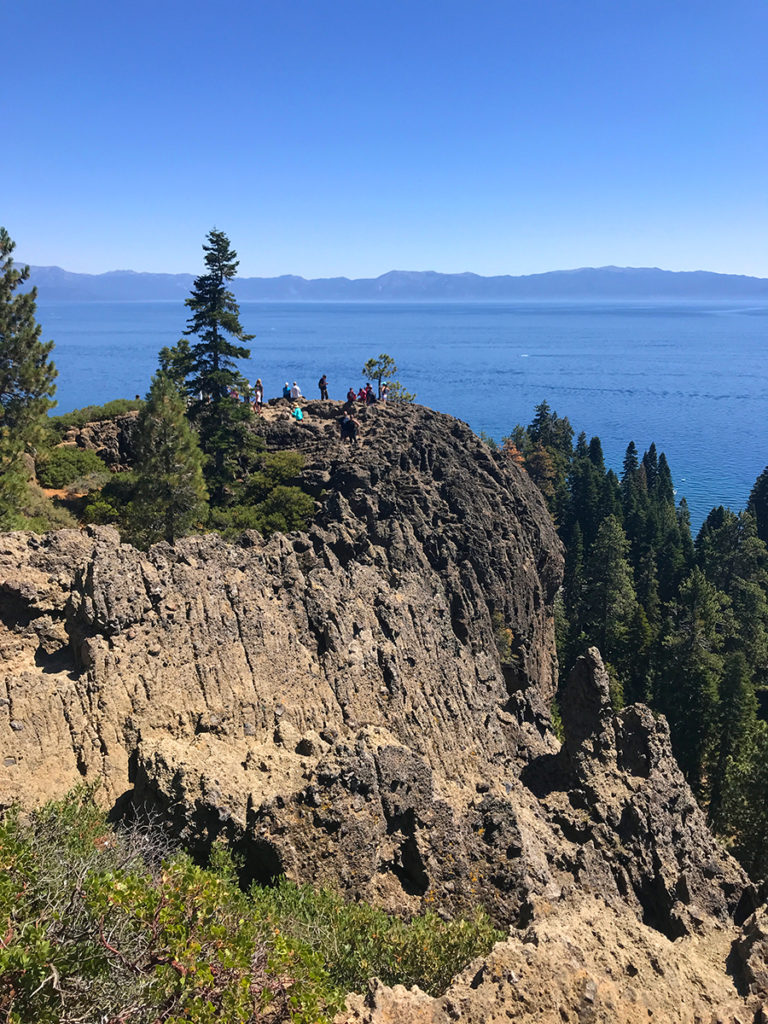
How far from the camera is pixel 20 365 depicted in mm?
32500

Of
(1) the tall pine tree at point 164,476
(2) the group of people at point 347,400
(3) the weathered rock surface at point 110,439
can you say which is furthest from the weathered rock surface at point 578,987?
(3) the weathered rock surface at point 110,439

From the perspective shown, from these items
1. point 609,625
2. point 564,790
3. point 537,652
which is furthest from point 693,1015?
point 609,625

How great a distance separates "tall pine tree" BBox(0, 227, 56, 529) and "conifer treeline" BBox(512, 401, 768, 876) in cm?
3526

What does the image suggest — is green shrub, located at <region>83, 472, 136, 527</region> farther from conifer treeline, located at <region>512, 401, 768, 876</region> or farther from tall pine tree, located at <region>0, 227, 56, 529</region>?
conifer treeline, located at <region>512, 401, 768, 876</region>

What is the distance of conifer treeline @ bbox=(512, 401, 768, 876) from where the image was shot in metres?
42.2

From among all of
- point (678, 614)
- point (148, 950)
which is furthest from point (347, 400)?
point (148, 950)

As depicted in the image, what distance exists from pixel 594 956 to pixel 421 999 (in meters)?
3.37

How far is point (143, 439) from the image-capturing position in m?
33.2

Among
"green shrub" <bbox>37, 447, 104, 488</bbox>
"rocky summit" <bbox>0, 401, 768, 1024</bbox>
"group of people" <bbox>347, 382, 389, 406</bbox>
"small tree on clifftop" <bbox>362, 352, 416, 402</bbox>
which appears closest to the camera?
"rocky summit" <bbox>0, 401, 768, 1024</bbox>

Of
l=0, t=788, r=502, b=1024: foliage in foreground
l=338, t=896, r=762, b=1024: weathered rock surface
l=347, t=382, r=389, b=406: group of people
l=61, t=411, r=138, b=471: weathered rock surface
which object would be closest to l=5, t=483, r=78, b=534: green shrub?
l=61, t=411, r=138, b=471: weathered rock surface

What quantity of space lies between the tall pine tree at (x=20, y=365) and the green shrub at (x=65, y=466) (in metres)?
5.70

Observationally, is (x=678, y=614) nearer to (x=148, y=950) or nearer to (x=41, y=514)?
(x=41, y=514)

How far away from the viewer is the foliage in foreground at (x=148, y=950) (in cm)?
823

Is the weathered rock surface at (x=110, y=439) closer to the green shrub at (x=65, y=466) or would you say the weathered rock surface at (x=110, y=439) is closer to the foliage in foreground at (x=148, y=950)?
the green shrub at (x=65, y=466)
